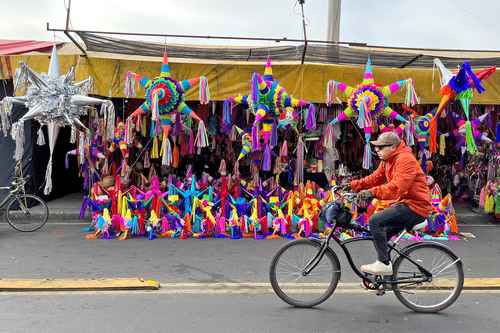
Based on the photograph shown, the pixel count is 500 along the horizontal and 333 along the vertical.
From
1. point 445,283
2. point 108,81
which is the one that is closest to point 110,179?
point 108,81

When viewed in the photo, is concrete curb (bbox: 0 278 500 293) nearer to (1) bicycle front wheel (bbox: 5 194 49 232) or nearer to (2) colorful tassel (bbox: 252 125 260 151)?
(2) colorful tassel (bbox: 252 125 260 151)

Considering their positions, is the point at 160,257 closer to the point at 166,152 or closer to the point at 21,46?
the point at 166,152

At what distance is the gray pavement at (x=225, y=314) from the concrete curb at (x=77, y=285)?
169mm

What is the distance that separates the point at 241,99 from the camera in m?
7.98

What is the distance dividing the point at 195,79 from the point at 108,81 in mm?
1551

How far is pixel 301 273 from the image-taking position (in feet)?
15.1

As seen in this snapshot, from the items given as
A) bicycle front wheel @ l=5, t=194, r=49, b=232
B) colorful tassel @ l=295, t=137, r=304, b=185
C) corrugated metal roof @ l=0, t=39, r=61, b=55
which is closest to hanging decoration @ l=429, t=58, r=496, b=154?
colorful tassel @ l=295, t=137, r=304, b=185

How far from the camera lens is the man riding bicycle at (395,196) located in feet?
14.4

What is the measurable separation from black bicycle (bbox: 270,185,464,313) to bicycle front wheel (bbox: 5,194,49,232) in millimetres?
5411

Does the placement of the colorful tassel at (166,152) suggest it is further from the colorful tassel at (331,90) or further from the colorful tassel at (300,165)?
the colorful tassel at (331,90)

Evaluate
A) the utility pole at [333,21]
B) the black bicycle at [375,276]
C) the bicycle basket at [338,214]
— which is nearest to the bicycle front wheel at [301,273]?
the black bicycle at [375,276]

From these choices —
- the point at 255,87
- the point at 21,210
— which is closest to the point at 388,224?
the point at 255,87

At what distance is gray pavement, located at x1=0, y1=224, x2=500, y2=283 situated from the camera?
19.1 feet

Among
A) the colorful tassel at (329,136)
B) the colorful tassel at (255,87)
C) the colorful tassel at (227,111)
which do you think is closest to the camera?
the colorful tassel at (255,87)
